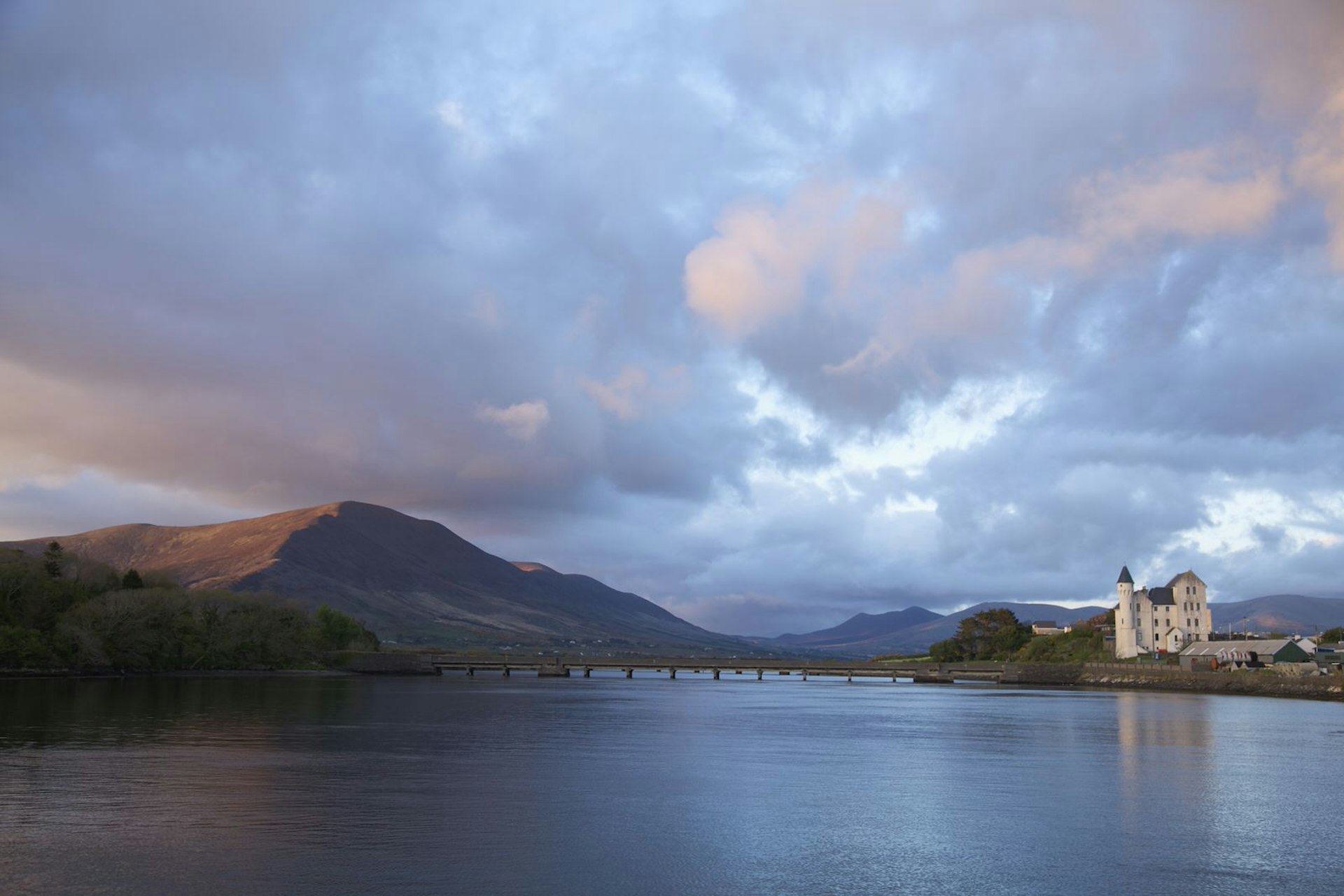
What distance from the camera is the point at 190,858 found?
2653 centimetres

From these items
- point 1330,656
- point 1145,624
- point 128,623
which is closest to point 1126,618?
point 1145,624

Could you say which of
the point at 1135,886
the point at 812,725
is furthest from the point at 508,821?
the point at 812,725

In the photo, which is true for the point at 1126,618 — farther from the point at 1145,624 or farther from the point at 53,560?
the point at 53,560

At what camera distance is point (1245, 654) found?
540 ft

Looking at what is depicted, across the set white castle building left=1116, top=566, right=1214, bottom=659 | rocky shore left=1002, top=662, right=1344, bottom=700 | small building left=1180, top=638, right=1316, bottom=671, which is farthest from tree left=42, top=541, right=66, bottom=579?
white castle building left=1116, top=566, right=1214, bottom=659

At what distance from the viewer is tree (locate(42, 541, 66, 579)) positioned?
144m

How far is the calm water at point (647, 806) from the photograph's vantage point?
25969 mm

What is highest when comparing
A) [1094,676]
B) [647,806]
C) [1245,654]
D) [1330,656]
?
[647,806]

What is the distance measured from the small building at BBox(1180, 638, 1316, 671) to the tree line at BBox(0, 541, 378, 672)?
15058 cm

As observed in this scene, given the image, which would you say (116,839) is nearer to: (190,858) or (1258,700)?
(190,858)

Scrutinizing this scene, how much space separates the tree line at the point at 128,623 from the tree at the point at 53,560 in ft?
0.84

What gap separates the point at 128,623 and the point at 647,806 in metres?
122

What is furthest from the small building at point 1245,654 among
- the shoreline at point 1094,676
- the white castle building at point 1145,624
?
the white castle building at point 1145,624

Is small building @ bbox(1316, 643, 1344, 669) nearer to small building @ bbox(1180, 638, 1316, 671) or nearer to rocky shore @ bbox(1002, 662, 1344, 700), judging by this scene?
small building @ bbox(1180, 638, 1316, 671)
